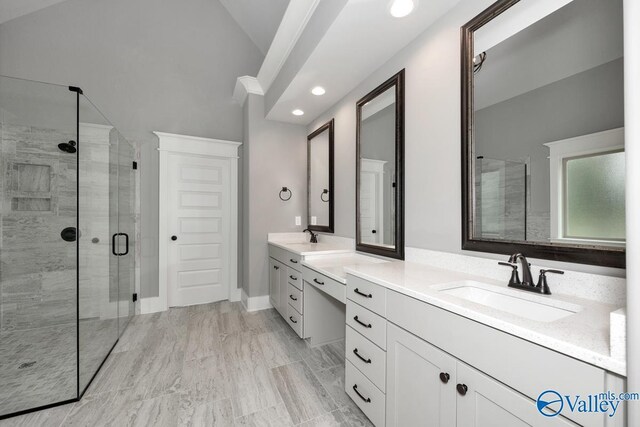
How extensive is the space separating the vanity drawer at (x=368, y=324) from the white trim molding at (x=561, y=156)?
867mm

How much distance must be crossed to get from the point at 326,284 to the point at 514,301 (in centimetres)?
113

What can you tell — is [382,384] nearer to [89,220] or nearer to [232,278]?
[89,220]

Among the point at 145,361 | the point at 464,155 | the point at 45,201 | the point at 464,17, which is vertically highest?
the point at 464,17

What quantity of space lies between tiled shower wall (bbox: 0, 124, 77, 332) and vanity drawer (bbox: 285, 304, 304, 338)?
1680mm

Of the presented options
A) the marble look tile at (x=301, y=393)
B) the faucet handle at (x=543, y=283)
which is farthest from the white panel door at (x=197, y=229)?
the faucet handle at (x=543, y=283)

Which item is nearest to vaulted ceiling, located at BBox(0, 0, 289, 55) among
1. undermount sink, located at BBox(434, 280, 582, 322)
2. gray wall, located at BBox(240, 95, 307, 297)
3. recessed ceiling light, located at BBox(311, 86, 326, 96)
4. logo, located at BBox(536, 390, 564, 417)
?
gray wall, located at BBox(240, 95, 307, 297)

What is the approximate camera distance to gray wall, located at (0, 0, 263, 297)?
3.07 m

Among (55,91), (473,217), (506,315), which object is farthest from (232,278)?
(506,315)

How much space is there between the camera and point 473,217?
152 cm

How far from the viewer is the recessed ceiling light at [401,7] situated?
157 cm

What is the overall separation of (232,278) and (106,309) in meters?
1.49

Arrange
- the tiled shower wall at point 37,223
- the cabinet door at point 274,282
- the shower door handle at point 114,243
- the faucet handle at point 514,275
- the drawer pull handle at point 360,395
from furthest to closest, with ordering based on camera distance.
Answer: the cabinet door at point 274,282 → the shower door handle at point 114,243 → the tiled shower wall at point 37,223 → the drawer pull handle at point 360,395 → the faucet handle at point 514,275

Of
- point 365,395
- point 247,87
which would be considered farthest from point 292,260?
point 247,87

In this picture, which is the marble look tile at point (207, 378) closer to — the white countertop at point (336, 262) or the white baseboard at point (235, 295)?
the white countertop at point (336, 262)
